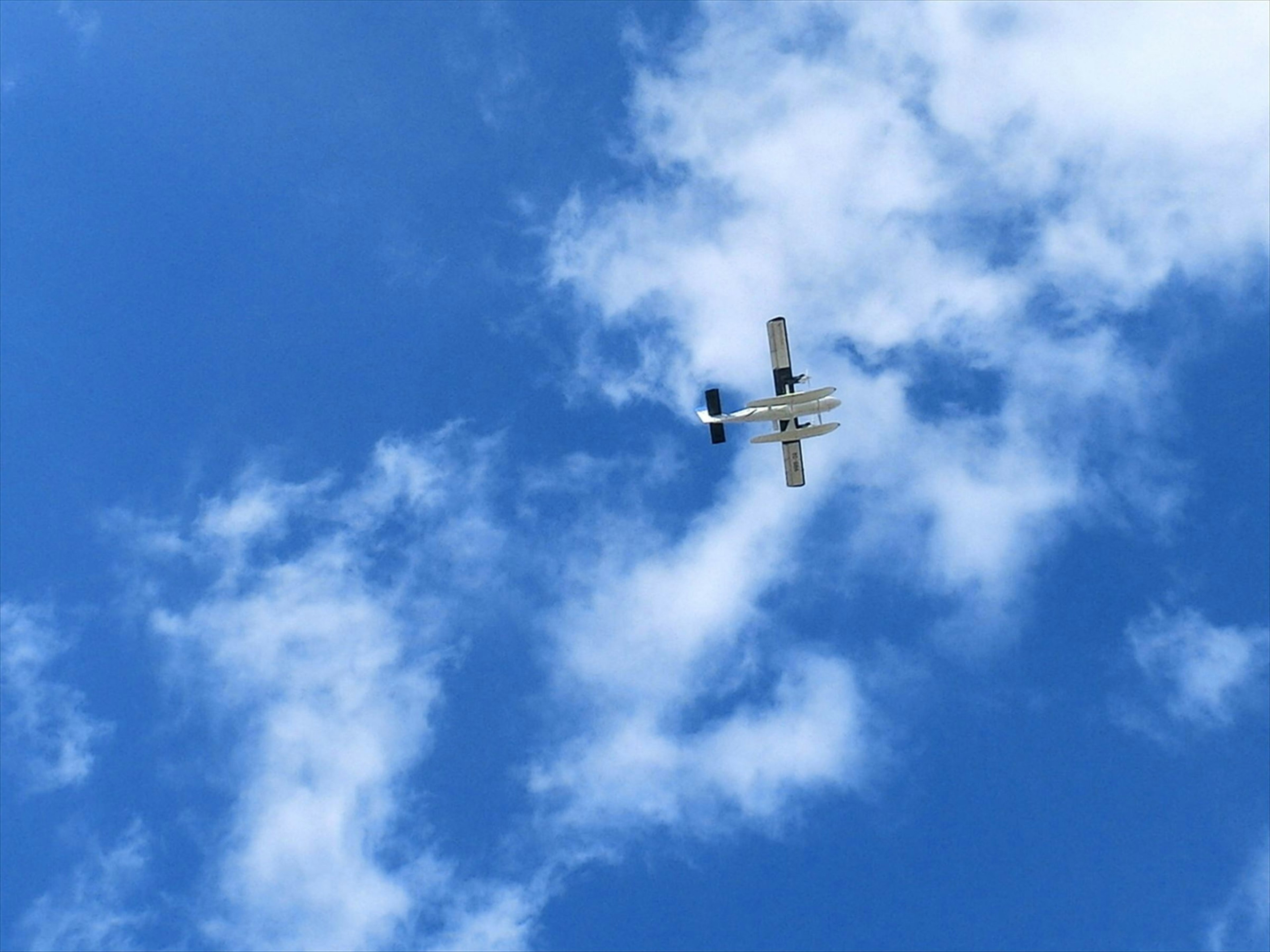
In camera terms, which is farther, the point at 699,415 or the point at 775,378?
the point at 699,415

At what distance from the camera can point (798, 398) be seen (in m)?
65.9

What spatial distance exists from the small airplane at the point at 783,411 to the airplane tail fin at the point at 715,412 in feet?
0.08

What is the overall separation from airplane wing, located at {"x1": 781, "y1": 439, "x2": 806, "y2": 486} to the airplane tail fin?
480cm

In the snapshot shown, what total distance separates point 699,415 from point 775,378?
742 centimetres

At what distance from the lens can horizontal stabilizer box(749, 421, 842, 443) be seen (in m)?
69.6

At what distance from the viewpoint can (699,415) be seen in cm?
7244

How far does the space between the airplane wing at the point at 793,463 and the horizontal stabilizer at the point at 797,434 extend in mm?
1110

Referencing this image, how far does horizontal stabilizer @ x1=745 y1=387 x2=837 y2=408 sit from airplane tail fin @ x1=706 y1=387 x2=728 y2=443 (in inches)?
177

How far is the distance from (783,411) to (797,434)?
12.3ft

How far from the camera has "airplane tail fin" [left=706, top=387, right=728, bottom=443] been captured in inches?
2795

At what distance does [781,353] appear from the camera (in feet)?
221

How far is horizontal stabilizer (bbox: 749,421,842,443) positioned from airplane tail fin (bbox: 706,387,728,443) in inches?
94.7

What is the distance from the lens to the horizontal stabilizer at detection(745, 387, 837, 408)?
6550cm

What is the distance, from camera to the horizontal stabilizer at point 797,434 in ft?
228
